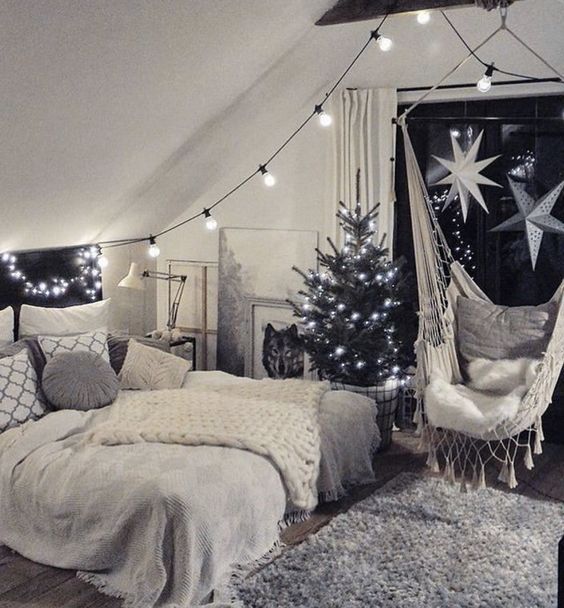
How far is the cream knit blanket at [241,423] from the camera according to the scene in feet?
12.3

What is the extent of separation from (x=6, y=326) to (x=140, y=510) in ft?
5.67

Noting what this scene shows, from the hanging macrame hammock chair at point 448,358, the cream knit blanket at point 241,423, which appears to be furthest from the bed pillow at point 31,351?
the hanging macrame hammock chair at point 448,358

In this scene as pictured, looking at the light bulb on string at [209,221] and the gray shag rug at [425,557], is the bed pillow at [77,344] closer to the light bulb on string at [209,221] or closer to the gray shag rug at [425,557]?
the light bulb on string at [209,221]

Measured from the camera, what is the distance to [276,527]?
12.1ft

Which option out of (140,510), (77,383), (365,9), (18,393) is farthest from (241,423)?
(365,9)

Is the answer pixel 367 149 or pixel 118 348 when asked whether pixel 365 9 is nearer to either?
pixel 367 149

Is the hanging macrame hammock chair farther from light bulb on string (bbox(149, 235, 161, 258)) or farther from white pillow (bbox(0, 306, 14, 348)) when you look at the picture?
white pillow (bbox(0, 306, 14, 348))

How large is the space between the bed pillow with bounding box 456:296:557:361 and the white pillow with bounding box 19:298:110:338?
1.97 m

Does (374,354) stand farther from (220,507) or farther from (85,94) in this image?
(85,94)

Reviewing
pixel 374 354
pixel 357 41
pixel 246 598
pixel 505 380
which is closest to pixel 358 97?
pixel 357 41

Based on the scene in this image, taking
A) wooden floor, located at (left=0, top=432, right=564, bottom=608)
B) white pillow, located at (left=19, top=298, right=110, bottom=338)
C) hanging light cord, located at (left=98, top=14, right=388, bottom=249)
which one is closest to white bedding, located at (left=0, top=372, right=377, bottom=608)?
wooden floor, located at (left=0, top=432, right=564, bottom=608)

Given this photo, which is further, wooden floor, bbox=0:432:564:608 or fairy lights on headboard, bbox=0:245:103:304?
fairy lights on headboard, bbox=0:245:103:304

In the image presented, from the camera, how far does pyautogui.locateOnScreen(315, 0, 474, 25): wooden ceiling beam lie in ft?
14.2

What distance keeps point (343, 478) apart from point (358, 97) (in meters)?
2.36
